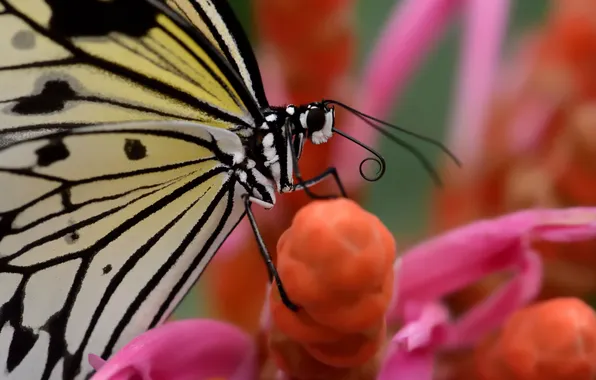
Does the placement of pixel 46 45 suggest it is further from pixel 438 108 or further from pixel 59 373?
pixel 438 108

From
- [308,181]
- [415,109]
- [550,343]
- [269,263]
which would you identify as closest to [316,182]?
[308,181]

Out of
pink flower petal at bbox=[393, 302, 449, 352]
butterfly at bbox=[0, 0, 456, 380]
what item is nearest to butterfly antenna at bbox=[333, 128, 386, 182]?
butterfly at bbox=[0, 0, 456, 380]

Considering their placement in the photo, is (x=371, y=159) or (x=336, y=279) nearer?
(x=336, y=279)

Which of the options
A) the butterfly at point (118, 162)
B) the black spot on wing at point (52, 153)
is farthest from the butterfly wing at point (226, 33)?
the black spot on wing at point (52, 153)

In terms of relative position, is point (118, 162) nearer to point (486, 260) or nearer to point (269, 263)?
point (269, 263)

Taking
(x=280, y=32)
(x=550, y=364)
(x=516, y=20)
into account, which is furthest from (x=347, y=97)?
(x=516, y=20)

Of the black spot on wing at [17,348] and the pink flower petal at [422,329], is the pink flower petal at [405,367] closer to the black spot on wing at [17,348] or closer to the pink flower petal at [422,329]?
the pink flower petal at [422,329]
